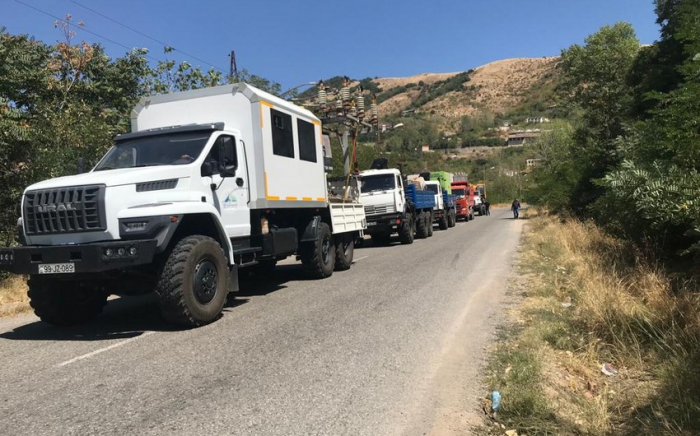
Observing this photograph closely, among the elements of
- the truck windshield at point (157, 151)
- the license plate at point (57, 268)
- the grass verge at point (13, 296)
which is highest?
the truck windshield at point (157, 151)

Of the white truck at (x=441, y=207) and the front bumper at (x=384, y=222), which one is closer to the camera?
the front bumper at (x=384, y=222)

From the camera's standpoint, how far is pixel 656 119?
9.10 m

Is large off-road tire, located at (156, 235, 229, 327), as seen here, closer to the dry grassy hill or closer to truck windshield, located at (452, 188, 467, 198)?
truck windshield, located at (452, 188, 467, 198)

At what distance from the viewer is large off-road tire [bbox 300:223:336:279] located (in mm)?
10789

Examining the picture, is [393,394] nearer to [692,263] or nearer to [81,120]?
[692,263]

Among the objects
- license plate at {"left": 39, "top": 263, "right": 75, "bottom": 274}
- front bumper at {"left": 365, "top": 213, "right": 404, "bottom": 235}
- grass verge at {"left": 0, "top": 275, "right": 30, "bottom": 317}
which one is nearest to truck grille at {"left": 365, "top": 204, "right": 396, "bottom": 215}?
front bumper at {"left": 365, "top": 213, "right": 404, "bottom": 235}

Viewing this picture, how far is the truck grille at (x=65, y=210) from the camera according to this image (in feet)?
20.4

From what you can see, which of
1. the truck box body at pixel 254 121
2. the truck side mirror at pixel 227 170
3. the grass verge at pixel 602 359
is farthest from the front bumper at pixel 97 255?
the grass verge at pixel 602 359

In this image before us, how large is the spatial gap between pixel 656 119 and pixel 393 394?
757cm

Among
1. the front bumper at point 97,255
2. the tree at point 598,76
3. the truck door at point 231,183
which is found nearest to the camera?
the front bumper at point 97,255

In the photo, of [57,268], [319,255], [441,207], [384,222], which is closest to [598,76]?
[441,207]

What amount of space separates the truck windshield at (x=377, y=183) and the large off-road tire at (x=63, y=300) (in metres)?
13.1

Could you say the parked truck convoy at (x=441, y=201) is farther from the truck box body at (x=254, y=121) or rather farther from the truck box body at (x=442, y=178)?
the truck box body at (x=254, y=121)

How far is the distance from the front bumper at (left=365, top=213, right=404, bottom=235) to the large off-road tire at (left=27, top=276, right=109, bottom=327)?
12515mm
